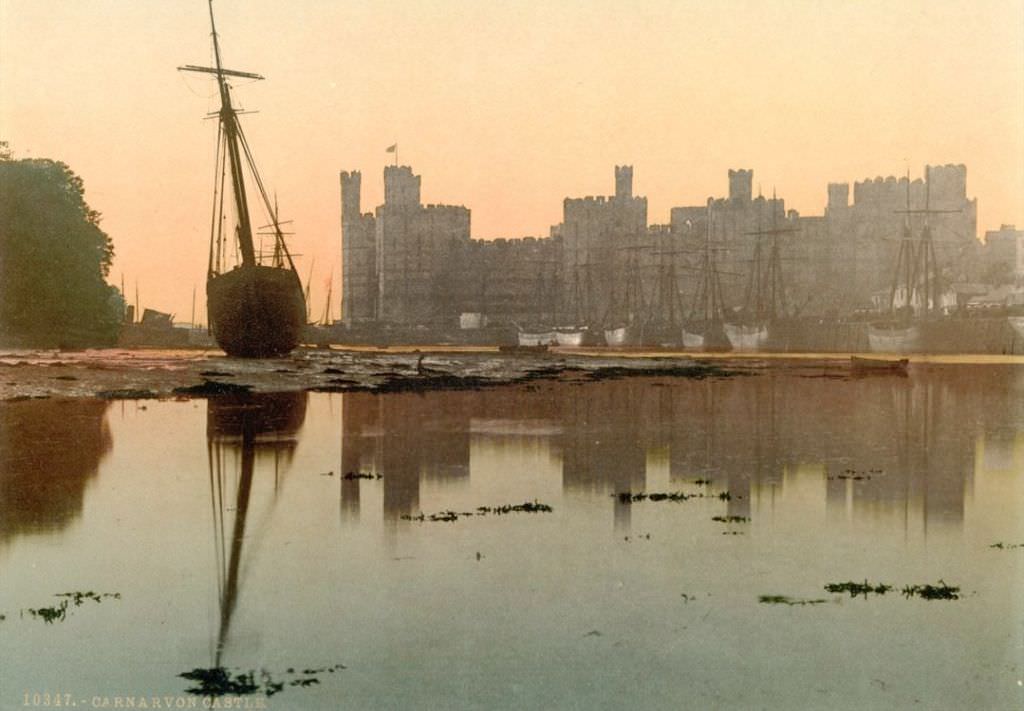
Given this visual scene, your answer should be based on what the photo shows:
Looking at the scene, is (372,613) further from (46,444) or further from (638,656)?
(46,444)

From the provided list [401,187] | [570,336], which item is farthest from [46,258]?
[401,187]

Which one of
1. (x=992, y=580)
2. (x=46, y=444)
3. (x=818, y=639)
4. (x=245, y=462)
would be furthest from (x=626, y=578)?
(x=46, y=444)

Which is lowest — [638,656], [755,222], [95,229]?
[638,656]

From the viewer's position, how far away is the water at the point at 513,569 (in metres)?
6.70

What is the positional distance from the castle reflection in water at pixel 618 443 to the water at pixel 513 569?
0.11m

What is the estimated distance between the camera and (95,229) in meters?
59.3

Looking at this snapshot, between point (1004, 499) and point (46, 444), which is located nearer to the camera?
point (1004, 499)

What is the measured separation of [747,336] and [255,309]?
7036cm

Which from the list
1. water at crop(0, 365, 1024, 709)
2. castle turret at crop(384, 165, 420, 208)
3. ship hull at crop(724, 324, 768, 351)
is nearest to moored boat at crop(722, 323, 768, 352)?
ship hull at crop(724, 324, 768, 351)

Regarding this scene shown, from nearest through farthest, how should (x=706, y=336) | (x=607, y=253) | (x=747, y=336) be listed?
(x=747, y=336)
(x=706, y=336)
(x=607, y=253)

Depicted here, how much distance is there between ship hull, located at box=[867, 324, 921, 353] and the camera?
304ft

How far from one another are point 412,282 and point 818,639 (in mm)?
133831

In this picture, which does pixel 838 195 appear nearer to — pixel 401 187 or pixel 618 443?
pixel 401 187

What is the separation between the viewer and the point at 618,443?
18969 millimetres
